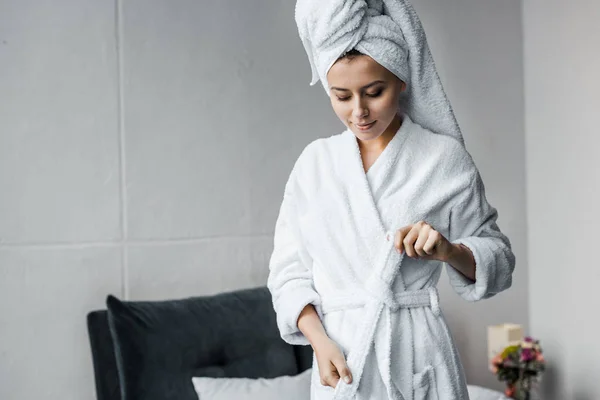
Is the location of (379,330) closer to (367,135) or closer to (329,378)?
(329,378)

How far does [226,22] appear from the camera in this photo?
2965 millimetres

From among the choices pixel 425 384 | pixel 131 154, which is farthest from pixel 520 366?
pixel 425 384

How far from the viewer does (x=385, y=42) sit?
4.42 ft

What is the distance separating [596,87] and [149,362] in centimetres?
194

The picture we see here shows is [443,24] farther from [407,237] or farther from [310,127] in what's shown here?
[407,237]

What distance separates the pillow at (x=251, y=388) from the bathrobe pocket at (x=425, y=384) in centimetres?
111

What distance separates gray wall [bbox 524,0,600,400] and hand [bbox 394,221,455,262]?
6.37 ft

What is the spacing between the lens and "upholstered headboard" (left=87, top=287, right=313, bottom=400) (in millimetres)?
2514

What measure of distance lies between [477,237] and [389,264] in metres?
0.17

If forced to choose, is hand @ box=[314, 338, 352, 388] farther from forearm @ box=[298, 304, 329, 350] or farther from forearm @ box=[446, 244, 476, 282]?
forearm @ box=[446, 244, 476, 282]

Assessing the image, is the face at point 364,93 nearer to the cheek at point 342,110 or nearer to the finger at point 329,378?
the cheek at point 342,110

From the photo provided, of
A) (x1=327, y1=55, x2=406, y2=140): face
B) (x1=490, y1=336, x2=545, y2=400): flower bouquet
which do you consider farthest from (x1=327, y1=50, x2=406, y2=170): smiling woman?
(x1=490, y1=336, x2=545, y2=400): flower bouquet

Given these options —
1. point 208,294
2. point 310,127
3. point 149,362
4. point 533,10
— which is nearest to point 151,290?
point 208,294

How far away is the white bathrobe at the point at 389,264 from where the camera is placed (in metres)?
1.38
